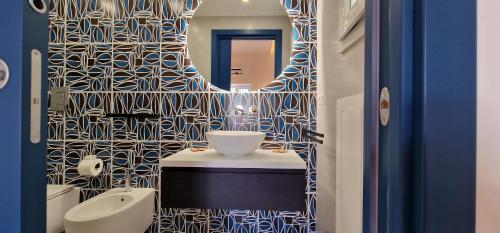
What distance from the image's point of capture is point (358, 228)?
2.43ft

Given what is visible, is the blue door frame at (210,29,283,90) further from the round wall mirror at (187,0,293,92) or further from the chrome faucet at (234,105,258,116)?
the chrome faucet at (234,105,258,116)

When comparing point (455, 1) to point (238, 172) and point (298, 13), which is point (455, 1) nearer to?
point (238, 172)

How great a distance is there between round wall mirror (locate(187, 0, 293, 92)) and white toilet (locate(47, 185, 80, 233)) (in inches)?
50.3

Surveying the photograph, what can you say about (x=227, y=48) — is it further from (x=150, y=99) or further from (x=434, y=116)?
(x=434, y=116)

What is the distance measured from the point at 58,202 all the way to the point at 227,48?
1.57 metres

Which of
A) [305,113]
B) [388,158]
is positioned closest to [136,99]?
[305,113]

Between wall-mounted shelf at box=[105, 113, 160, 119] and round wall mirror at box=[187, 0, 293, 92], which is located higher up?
round wall mirror at box=[187, 0, 293, 92]

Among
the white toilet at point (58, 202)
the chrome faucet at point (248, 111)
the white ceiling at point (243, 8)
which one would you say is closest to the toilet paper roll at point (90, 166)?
the white toilet at point (58, 202)

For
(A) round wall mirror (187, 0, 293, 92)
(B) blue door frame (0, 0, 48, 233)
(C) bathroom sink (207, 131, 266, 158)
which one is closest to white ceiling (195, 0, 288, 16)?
(A) round wall mirror (187, 0, 293, 92)

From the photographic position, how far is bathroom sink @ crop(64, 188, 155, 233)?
4.21 feet

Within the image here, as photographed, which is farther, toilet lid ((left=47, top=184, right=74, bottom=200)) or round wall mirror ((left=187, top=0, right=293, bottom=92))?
round wall mirror ((left=187, top=0, right=293, bottom=92))

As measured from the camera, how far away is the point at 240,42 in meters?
1.81

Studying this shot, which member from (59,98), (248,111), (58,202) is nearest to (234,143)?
(248,111)

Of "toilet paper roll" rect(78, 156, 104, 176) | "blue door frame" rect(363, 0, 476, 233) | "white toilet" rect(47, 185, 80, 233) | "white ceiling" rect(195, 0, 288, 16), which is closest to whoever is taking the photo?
"blue door frame" rect(363, 0, 476, 233)
